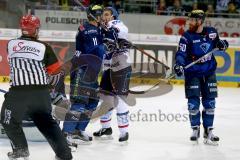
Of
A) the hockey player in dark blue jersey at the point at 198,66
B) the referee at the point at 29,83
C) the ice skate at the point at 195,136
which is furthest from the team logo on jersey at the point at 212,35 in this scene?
the referee at the point at 29,83

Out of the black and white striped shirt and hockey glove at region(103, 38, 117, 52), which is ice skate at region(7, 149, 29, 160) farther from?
hockey glove at region(103, 38, 117, 52)

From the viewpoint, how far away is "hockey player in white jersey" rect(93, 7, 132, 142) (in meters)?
5.94

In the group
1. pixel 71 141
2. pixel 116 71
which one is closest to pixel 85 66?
pixel 116 71

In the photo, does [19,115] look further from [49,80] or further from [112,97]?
[112,97]

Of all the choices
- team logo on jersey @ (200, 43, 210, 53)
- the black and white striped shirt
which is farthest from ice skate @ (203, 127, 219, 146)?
the black and white striped shirt

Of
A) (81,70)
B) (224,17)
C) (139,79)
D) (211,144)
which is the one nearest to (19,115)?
(81,70)

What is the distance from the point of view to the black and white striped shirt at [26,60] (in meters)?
4.57

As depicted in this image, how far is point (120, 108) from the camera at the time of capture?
5.98 meters

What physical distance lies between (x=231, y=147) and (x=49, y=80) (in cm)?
223

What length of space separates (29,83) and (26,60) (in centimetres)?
18

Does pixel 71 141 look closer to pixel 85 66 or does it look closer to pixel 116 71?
pixel 85 66

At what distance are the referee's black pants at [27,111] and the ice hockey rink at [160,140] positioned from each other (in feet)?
1.78

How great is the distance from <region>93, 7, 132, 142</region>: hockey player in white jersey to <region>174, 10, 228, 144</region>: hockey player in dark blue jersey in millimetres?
581

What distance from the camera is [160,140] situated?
6289mm
